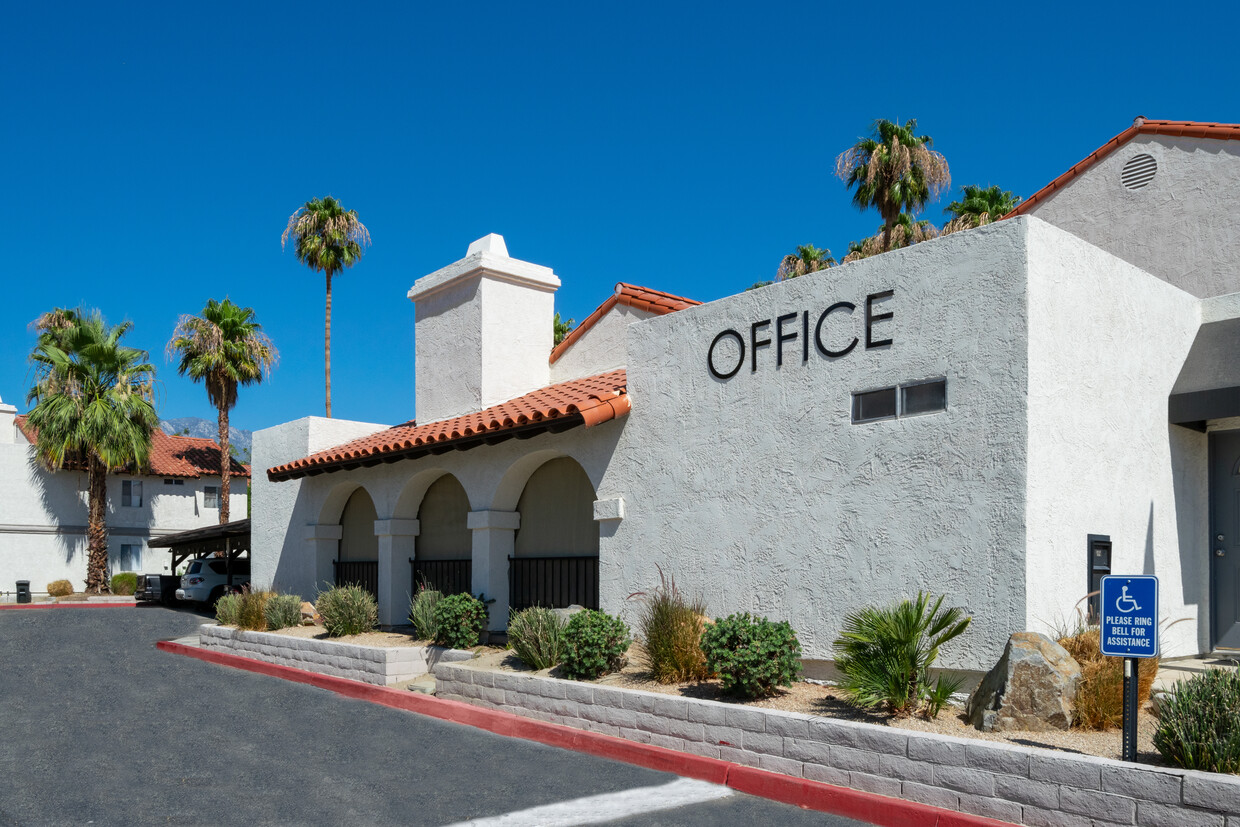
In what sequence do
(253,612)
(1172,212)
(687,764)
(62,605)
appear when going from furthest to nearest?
(62,605) → (253,612) → (1172,212) → (687,764)

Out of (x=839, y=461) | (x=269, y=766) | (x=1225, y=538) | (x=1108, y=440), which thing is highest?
(x=1108, y=440)

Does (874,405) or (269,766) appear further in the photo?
(874,405)

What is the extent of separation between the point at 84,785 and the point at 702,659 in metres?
5.50

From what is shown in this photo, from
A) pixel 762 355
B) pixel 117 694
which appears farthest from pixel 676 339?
pixel 117 694

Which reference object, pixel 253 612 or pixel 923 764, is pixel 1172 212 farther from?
pixel 253 612

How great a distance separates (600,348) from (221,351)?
23.9 metres

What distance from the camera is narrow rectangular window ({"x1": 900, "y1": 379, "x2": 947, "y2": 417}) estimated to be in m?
9.14

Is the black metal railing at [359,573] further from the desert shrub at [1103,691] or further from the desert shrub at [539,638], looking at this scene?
the desert shrub at [1103,691]

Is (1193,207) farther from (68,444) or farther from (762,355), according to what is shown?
(68,444)

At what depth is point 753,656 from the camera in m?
8.75

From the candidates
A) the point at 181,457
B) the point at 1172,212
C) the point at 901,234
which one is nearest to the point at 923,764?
the point at 1172,212

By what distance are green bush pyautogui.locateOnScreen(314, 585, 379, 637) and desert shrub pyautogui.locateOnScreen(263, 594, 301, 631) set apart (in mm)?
2015

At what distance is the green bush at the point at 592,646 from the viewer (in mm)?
10391

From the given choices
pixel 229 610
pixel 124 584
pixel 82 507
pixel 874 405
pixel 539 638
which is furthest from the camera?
pixel 82 507
